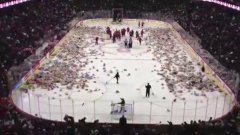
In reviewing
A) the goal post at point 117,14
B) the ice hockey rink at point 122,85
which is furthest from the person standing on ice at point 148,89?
the goal post at point 117,14

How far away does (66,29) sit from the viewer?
38.4m

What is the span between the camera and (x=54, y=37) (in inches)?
1328

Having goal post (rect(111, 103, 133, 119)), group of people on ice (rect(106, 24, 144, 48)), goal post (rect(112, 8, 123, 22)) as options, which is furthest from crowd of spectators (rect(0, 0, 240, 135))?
group of people on ice (rect(106, 24, 144, 48))

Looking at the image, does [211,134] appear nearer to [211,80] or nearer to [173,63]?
[211,80]

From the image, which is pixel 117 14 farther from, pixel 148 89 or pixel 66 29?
pixel 148 89

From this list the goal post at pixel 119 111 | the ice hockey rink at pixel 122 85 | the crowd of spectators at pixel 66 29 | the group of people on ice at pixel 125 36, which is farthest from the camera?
the group of people on ice at pixel 125 36

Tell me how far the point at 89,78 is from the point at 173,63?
692 cm

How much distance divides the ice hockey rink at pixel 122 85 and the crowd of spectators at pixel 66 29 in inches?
58.9

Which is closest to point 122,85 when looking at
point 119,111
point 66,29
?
point 119,111

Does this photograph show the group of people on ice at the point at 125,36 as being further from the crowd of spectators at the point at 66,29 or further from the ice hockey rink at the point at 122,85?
the crowd of spectators at the point at 66,29

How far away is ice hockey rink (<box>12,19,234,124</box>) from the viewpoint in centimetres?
1938

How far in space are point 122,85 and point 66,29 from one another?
16.7m

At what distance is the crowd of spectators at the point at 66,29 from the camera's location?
15.8 meters

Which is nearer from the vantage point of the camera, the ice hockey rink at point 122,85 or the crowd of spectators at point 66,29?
the crowd of spectators at point 66,29
